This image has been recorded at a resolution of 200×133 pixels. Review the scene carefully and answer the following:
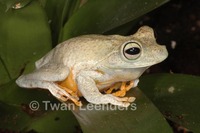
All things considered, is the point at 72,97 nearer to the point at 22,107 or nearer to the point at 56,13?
the point at 22,107

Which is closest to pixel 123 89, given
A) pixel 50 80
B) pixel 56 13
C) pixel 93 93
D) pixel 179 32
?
pixel 93 93

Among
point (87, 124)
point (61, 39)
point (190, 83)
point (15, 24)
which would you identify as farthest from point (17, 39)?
point (190, 83)

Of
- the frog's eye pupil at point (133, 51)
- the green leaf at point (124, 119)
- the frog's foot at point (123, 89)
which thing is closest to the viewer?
the green leaf at point (124, 119)

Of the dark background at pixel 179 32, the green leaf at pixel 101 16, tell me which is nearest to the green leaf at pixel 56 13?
the green leaf at pixel 101 16

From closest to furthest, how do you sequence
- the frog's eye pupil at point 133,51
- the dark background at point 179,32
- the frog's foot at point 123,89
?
the frog's eye pupil at point 133,51
the frog's foot at point 123,89
the dark background at point 179,32

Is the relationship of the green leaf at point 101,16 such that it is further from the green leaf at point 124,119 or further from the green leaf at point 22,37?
the green leaf at point 124,119

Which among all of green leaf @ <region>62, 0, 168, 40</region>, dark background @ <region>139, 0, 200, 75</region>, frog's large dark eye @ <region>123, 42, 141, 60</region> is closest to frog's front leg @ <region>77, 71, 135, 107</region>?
frog's large dark eye @ <region>123, 42, 141, 60</region>
